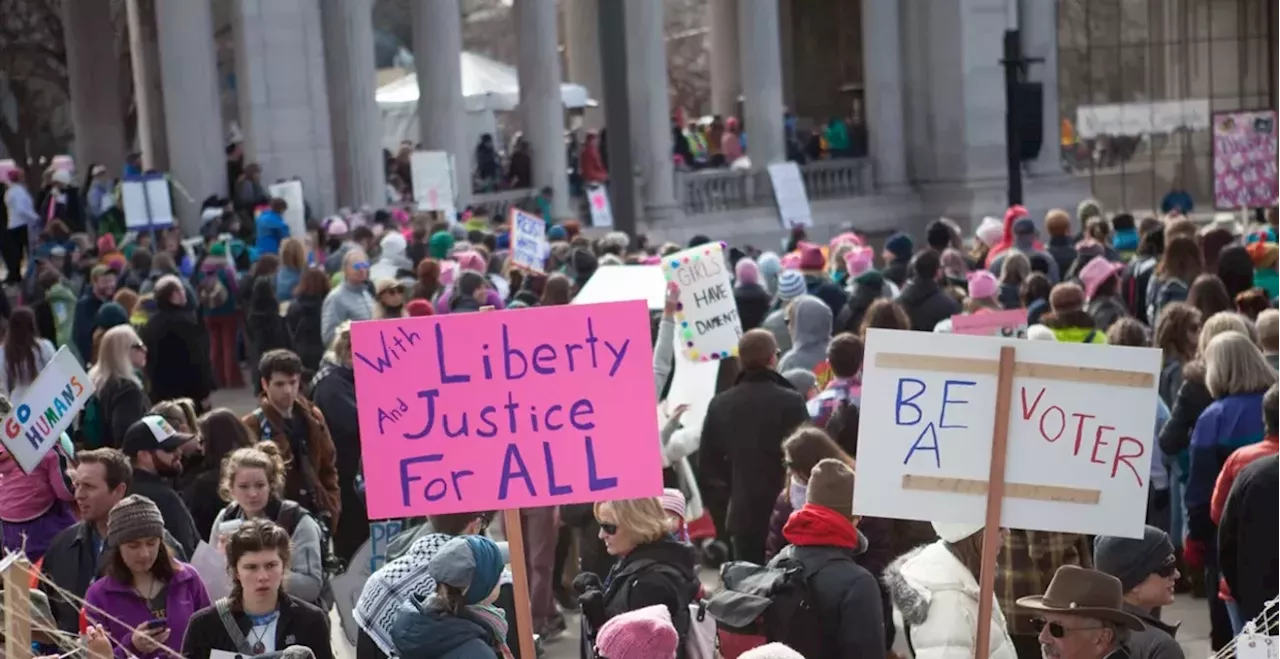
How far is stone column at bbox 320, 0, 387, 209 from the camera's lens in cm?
2800

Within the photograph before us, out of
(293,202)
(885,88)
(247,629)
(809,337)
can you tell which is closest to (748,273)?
(809,337)

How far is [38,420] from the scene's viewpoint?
26.8 ft

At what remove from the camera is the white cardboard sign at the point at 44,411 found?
8.07 metres

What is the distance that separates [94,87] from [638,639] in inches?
1116

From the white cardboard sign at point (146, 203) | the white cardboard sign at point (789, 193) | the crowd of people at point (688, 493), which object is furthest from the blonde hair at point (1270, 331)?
the white cardboard sign at point (789, 193)

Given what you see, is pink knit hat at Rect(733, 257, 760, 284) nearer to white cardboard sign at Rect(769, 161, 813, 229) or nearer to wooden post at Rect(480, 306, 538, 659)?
wooden post at Rect(480, 306, 538, 659)

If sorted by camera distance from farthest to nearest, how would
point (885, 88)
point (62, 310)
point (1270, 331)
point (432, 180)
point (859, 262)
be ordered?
1. point (885, 88)
2. point (432, 180)
3. point (62, 310)
4. point (859, 262)
5. point (1270, 331)

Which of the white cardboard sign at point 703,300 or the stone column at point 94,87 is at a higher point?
the stone column at point 94,87

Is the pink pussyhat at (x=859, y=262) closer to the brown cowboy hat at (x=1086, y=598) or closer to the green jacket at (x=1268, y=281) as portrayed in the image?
the green jacket at (x=1268, y=281)

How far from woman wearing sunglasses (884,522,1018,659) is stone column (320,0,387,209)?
71.5 ft

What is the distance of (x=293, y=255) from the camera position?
62.1 feet

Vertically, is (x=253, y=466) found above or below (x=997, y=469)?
below

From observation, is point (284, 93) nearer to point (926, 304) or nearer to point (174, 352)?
point (174, 352)

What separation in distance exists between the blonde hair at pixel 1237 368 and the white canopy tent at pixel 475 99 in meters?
28.5
